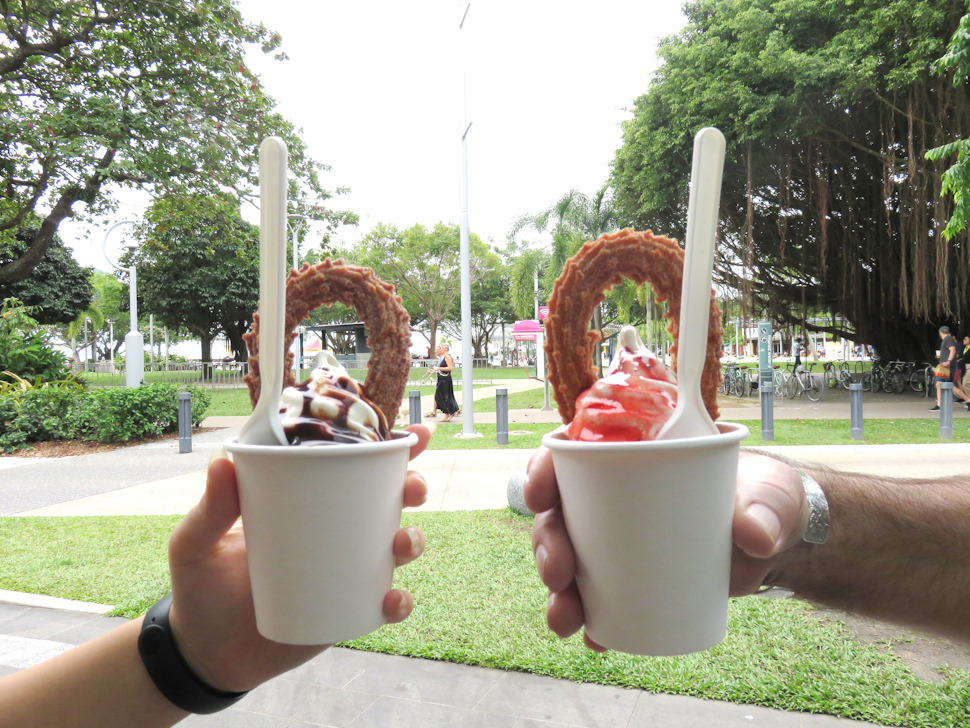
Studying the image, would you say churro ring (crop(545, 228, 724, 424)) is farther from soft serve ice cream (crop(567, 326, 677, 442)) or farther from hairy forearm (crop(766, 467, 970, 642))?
hairy forearm (crop(766, 467, 970, 642))

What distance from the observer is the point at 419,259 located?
1406 inches

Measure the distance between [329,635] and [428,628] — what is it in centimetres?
284

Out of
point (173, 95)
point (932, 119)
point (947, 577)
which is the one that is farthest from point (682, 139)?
point (947, 577)

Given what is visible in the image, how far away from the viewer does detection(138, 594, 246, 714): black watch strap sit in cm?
143

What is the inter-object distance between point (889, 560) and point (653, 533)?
926 mm

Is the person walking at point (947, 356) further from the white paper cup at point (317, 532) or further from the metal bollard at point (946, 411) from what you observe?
the white paper cup at point (317, 532)

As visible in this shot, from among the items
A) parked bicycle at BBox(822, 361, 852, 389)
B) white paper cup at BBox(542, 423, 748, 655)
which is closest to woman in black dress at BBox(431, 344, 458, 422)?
white paper cup at BBox(542, 423, 748, 655)

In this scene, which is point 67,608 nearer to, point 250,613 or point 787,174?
point 250,613

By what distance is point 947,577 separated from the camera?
1.61m

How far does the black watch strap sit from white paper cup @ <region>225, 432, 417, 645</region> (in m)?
0.35

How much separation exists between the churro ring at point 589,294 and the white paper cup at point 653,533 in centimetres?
35

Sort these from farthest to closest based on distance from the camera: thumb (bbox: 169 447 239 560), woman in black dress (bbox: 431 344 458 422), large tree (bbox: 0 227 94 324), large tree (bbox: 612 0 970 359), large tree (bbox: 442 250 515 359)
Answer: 1. large tree (bbox: 442 250 515 359)
2. large tree (bbox: 0 227 94 324)
3. large tree (bbox: 612 0 970 359)
4. woman in black dress (bbox: 431 344 458 422)
5. thumb (bbox: 169 447 239 560)

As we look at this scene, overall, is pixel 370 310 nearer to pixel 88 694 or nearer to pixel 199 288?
pixel 88 694

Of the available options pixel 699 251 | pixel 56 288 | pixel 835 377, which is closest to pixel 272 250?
pixel 699 251
